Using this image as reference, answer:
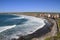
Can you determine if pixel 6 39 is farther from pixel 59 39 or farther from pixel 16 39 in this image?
pixel 59 39

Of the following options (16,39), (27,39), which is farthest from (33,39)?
(16,39)

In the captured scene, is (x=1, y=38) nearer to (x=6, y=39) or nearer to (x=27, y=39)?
(x=6, y=39)

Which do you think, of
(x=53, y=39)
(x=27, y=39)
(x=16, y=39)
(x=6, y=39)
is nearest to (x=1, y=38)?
(x=6, y=39)

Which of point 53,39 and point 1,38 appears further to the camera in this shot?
point 1,38

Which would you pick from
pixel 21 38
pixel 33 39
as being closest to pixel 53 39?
pixel 33 39

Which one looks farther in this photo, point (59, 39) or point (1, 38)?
point (1, 38)

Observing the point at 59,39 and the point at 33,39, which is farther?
the point at 33,39

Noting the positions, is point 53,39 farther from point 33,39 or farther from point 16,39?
point 16,39

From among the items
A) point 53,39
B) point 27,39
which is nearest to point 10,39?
point 27,39
